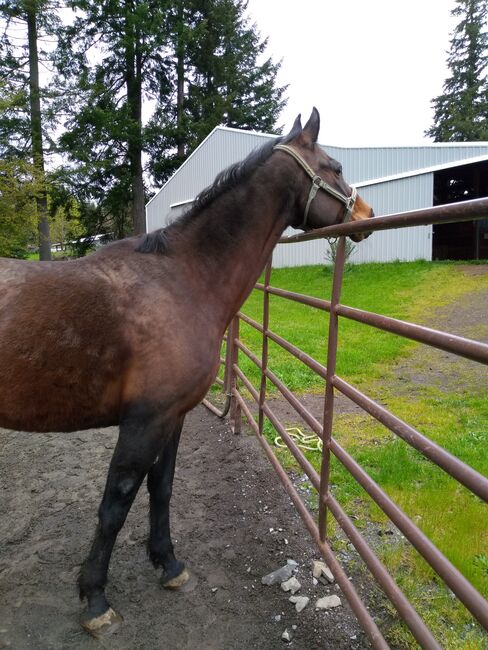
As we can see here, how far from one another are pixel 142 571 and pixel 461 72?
38.0 metres

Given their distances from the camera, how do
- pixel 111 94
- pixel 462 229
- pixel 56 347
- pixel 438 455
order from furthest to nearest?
pixel 111 94 < pixel 462 229 < pixel 56 347 < pixel 438 455

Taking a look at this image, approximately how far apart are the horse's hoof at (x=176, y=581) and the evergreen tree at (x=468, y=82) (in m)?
33.2

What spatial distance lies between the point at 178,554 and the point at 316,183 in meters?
2.18

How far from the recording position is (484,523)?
2.61 m

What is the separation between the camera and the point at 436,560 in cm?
122

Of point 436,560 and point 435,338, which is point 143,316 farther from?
point 436,560

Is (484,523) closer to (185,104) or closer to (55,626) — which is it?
(55,626)

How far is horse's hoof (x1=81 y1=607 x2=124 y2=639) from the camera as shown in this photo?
1989 millimetres

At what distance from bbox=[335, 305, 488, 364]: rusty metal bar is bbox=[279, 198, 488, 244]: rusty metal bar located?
31 cm

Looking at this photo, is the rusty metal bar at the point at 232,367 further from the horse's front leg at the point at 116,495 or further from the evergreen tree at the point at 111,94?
the evergreen tree at the point at 111,94

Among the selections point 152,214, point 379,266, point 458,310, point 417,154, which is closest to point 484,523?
point 458,310

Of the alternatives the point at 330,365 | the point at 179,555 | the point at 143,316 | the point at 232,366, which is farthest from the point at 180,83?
the point at 179,555

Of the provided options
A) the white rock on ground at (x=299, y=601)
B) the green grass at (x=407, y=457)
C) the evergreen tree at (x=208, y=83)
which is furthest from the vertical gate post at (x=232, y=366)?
the evergreen tree at (x=208, y=83)

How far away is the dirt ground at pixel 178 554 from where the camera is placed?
198 centimetres
